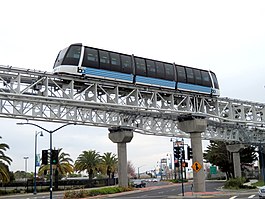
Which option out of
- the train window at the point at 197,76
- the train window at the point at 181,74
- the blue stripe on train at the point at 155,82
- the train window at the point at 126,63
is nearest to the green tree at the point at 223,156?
the train window at the point at 197,76

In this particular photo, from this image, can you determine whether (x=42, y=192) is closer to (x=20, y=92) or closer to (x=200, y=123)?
(x=200, y=123)

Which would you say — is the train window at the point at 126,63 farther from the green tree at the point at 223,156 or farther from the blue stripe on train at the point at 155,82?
the green tree at the point at 223,156

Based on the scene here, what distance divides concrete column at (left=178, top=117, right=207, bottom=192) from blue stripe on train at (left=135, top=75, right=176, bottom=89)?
5477 millimetres

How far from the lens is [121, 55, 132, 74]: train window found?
113ft

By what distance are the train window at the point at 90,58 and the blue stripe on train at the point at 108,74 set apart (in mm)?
443

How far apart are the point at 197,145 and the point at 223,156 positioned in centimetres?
4391

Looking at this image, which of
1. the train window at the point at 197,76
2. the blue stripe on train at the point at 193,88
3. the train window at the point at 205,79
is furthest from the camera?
the train window at the point at 205,79

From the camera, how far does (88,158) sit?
7344cm

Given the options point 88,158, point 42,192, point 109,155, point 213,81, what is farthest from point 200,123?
point 109,155

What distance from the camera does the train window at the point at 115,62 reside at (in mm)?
33638

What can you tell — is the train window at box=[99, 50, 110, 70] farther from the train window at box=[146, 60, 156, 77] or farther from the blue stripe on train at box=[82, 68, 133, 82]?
the train window at box=[146, 60, 156, 77]

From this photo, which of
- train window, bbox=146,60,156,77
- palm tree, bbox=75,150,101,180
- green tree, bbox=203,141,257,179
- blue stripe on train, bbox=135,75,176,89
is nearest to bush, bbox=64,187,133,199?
blue stripe on train, bbox=135,75,176,89

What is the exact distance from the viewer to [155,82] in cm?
3719

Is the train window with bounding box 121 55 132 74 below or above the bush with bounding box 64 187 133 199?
above
